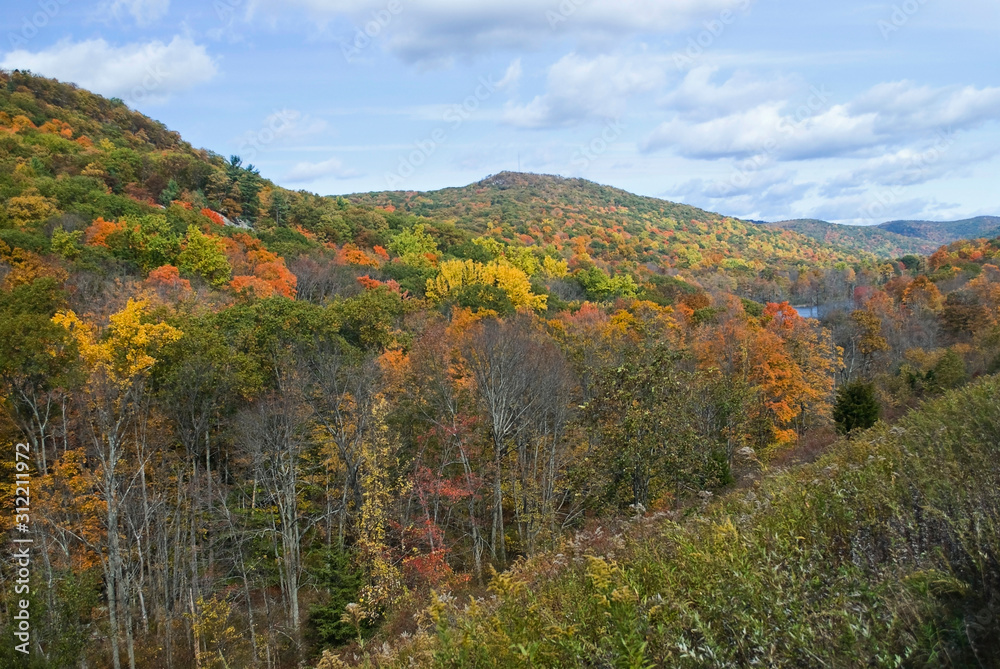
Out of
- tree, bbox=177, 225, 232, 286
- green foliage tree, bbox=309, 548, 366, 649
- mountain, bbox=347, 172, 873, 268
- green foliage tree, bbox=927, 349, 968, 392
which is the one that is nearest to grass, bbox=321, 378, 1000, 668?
green foliage tree, bbox=309, 548, 366, 649

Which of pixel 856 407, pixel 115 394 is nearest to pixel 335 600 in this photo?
pixel 115 394

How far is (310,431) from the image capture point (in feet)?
65.1

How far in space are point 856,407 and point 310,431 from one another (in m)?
19.8

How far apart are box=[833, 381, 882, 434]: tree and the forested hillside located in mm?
98

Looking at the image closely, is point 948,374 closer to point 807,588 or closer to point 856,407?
point 856,407

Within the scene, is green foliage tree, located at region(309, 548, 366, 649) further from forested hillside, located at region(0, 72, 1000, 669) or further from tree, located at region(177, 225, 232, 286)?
tree, located at region(177, 225, 232, 286)

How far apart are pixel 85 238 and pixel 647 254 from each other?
119 m

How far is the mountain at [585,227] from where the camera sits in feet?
405

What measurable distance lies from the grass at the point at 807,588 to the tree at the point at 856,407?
50.3 ft

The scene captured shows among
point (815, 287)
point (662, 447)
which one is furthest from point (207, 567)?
point (815, 287)

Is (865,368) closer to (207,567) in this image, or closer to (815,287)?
(207,567)

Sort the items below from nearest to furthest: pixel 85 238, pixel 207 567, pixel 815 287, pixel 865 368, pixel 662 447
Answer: pixel 662 447, pixel 207 567, pixel 85 238, pixel 865 368, pixel 815 287

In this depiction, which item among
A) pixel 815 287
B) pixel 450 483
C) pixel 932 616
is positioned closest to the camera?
pixel 932 616

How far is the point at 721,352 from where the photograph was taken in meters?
29.2
